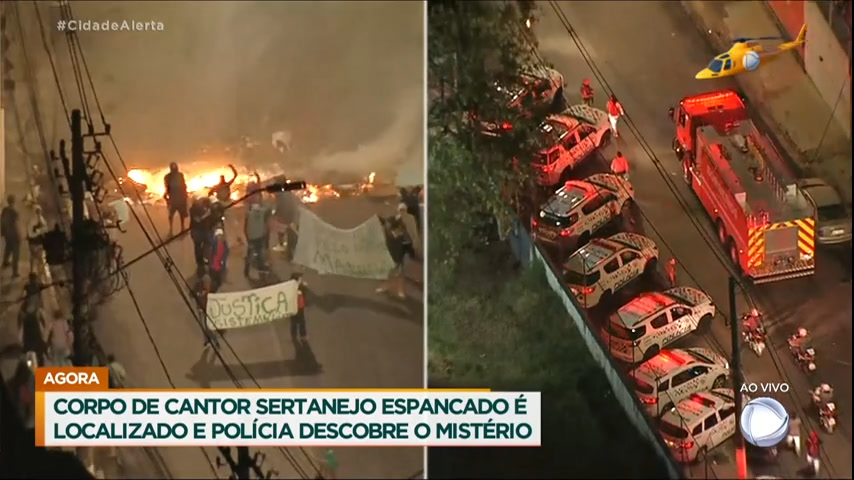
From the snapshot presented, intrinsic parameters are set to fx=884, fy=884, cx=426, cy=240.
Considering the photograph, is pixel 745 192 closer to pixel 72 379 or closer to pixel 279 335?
pixel 279 335

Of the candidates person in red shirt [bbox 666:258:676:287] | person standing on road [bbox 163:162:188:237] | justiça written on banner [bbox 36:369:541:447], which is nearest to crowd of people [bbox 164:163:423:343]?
person standing on road [bbox 163:162:188:237]

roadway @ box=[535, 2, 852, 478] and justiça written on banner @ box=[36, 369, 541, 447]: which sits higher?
roadway @ box=[535, 2, 852, 478]

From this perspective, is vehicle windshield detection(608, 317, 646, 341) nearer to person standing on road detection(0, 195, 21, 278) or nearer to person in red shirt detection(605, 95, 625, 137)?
person in red shirt detection(605, 95, 625, 137)

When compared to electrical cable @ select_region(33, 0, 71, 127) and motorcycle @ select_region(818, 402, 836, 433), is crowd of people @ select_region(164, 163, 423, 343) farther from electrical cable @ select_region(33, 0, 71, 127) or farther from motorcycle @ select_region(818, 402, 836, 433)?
motorcycle @ select_region(818, 402, 836, 433)

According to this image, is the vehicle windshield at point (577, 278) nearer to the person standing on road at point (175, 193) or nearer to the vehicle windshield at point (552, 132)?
the vehicle windshield at point (552, 132)

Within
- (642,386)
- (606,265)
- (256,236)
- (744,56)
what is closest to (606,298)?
(606,265)

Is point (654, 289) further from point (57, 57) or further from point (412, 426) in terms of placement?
point (57, 57)

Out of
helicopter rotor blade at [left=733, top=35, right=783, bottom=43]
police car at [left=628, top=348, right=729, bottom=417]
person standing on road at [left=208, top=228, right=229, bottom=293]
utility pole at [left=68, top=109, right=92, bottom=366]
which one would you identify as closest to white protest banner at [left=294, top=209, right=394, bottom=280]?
person standing on road at [left=208, top=228, right=229, bottom=293]

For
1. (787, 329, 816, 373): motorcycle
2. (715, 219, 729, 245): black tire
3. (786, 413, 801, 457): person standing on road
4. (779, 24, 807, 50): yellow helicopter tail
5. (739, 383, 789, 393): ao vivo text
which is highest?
(779, 24, 807, 50): yellow helicopter tail
